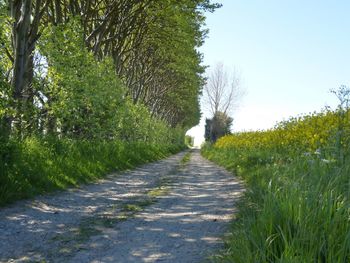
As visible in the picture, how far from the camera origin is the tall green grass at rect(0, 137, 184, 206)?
7793mm

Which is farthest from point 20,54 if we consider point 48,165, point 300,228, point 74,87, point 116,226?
point 300,228

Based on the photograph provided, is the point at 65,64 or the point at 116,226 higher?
the point at 65,64

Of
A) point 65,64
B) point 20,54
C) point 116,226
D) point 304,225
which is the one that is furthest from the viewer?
point 65,64

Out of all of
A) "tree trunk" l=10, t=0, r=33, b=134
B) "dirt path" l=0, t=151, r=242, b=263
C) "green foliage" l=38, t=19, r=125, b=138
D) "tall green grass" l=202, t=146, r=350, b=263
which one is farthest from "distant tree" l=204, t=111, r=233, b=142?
"tall green grass" l=202, t=146, r=350, b=263

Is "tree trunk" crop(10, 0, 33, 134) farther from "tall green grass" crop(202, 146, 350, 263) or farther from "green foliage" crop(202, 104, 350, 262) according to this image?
"tall green grass" crop(202, 146, 350, 263)

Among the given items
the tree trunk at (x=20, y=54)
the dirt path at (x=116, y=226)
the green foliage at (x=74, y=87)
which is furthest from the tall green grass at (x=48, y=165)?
the tree trunk at (x=20, y=54)

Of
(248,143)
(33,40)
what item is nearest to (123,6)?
(33,40)

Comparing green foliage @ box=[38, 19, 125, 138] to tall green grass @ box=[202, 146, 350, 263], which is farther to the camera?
green foliage @ box=[38, 19, 125, 138]

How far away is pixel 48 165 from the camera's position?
995cm

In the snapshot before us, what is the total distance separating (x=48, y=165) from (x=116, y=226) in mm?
4490

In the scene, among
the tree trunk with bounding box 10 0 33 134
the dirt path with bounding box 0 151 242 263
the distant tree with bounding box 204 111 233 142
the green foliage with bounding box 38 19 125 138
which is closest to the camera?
the dirt path with bounding box 0 151 242 263

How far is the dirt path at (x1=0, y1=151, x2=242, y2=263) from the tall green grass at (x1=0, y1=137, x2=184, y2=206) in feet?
1.40

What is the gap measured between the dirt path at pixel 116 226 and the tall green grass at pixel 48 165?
1.40 feet

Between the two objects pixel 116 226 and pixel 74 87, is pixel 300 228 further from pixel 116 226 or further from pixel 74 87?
pixel 74 87
